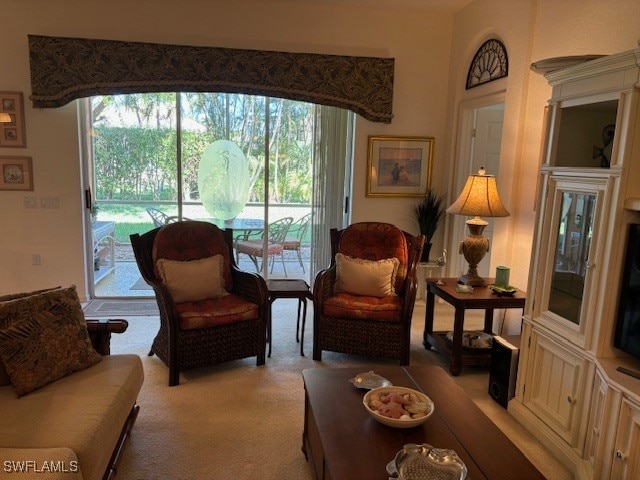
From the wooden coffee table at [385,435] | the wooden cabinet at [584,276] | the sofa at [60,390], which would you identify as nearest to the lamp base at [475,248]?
the wooden cabinet at [584,276]

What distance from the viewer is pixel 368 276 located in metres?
3.55

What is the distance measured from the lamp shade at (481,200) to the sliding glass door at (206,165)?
181 centimetres

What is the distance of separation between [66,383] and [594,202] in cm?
257

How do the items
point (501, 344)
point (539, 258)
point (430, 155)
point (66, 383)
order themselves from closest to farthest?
point (66, 383) < point (539, 258) < point (501, 344) < point (430, 155)

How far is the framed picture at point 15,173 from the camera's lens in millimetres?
4402

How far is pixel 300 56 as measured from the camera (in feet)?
14.8

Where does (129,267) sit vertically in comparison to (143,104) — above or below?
below

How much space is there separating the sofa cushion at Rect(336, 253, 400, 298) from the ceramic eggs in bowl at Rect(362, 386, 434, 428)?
1509 millimetres

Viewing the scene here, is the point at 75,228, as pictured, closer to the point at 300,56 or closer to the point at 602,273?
the point at 300,56

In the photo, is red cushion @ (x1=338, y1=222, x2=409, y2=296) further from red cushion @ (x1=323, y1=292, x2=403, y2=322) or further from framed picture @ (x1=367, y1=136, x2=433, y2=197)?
framed picture @ (x1=367, y1=136, x2=433, y2=197)

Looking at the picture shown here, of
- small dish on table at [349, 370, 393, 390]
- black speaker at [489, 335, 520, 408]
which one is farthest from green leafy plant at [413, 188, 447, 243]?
small dish on table at [349, 370, 393, 390]

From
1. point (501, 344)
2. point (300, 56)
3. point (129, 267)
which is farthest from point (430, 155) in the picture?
point (129, 267)

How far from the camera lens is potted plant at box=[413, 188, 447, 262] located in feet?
16.0
